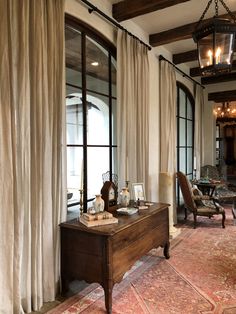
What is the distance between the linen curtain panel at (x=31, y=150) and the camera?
2.04 meters

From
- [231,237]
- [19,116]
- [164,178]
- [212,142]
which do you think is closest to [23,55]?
[19,116]

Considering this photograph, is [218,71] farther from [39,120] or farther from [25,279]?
[25,279]

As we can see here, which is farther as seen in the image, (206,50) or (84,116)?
(84,116)

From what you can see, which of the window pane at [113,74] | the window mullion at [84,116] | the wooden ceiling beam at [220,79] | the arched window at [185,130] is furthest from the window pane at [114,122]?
Answer: the wooden ceiling beam at [220,79]

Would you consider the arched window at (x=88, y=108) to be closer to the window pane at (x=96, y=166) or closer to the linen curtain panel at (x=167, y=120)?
the window pane at (x=96, y=166)

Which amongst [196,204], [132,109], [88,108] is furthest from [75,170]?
[196,204]

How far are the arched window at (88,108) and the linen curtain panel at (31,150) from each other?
0.51 meters

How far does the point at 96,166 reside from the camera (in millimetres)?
3463

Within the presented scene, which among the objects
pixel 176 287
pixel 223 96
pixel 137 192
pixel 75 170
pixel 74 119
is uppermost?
pixel 223 96

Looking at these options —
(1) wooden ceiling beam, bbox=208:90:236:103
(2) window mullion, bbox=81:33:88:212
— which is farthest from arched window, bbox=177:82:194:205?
(2) window mullion, bbox=81:33:88:212

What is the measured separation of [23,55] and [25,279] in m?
1.83

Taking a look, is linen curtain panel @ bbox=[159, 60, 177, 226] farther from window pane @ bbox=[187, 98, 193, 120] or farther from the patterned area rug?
window pane @ bbox=[187, 98, 193, 120]

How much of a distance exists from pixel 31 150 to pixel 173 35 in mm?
3074

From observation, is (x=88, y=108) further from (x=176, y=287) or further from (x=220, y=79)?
(x=220, y=79)
